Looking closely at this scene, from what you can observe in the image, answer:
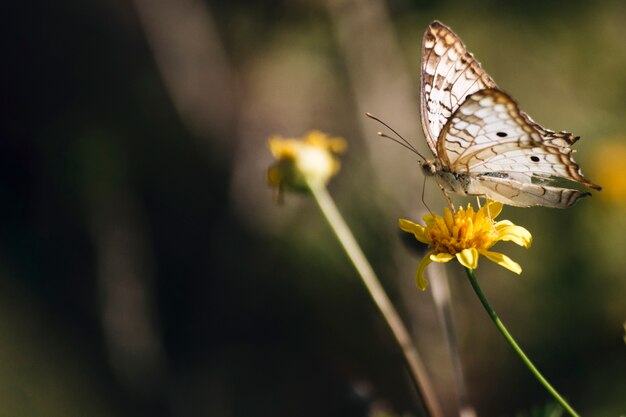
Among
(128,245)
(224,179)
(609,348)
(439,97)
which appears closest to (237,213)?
(224,179)

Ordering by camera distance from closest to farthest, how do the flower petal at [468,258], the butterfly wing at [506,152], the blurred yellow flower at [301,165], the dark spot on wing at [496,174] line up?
the flower petal at [468,258] < the butterfly wing at [506,152] < the dark spot on wing at [496,174] < the blurred yellow flower at [301,165]

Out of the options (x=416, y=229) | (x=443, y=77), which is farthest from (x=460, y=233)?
(x=443, y=77)

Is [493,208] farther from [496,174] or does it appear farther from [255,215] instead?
[255,215]

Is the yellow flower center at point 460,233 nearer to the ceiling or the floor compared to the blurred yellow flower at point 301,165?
nearer to the floor

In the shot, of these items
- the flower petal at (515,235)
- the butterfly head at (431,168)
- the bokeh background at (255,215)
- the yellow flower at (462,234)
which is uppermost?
the bokeh background at (255,215)

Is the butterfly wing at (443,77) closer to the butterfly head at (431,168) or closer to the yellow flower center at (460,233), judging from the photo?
the butterfly head at (431,168)

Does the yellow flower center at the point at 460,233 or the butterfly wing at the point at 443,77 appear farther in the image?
the butterfly wing at the point at 443,77

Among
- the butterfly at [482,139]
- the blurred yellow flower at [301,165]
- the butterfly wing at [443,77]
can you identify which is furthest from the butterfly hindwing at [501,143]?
the blurred yellow flower at [301,165]
